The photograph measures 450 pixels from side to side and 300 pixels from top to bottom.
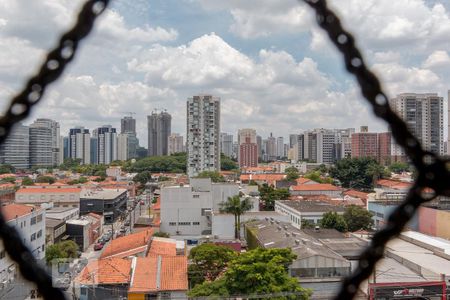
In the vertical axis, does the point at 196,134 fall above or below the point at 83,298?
above

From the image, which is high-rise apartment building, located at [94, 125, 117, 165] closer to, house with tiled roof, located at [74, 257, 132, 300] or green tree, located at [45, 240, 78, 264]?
green tree, located at [45, 240, 78, 264]

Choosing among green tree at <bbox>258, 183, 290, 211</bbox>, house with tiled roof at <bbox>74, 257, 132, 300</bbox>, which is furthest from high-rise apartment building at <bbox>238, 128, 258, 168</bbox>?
house with tiled roof at <bbox>74, 257, 132, 300</bbox>

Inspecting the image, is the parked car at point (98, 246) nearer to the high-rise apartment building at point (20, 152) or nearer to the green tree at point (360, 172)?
the green tree at point (360, 172)

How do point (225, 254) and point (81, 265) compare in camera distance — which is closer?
point (225, 254)

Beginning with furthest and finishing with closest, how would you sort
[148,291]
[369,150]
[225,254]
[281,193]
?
[369,150] < [281,193] < [225,254] < [148,291]

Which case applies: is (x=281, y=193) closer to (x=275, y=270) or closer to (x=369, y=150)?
(x=275, y=270)

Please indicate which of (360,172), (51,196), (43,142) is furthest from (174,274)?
(43,142)

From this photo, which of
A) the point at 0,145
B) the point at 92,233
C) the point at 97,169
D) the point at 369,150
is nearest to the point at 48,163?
the point at 97,169
